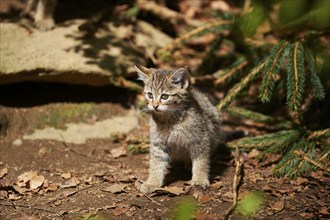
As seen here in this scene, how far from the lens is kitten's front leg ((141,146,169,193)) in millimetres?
4875

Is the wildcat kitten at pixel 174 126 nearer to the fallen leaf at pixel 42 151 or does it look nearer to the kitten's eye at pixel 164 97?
the kitten's eye at pixel 164 97

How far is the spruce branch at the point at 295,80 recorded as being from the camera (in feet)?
15.7

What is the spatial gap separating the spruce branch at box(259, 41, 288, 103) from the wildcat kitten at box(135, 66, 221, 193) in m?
0.77

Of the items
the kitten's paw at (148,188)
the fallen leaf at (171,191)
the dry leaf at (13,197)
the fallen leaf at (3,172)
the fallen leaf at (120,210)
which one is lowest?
the dry leaf at (13,197)

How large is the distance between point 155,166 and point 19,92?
3.06 metres

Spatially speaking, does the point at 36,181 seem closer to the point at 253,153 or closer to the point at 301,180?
the point at 253,153

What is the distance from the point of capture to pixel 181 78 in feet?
16.0

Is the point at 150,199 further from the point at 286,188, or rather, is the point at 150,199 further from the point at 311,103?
the point at 311,103

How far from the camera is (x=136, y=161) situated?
5.87 meters

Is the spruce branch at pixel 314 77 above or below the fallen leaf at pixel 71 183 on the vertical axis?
above

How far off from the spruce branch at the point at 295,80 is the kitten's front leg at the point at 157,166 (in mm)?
1575

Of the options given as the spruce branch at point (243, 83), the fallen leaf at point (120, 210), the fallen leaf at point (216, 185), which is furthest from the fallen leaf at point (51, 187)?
the spruce branch at point (243, 83)

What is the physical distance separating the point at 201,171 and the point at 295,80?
1492 millimetres

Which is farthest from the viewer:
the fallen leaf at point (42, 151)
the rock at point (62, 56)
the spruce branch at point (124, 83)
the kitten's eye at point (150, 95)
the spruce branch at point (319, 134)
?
the spruce branch at point (124, 83)
